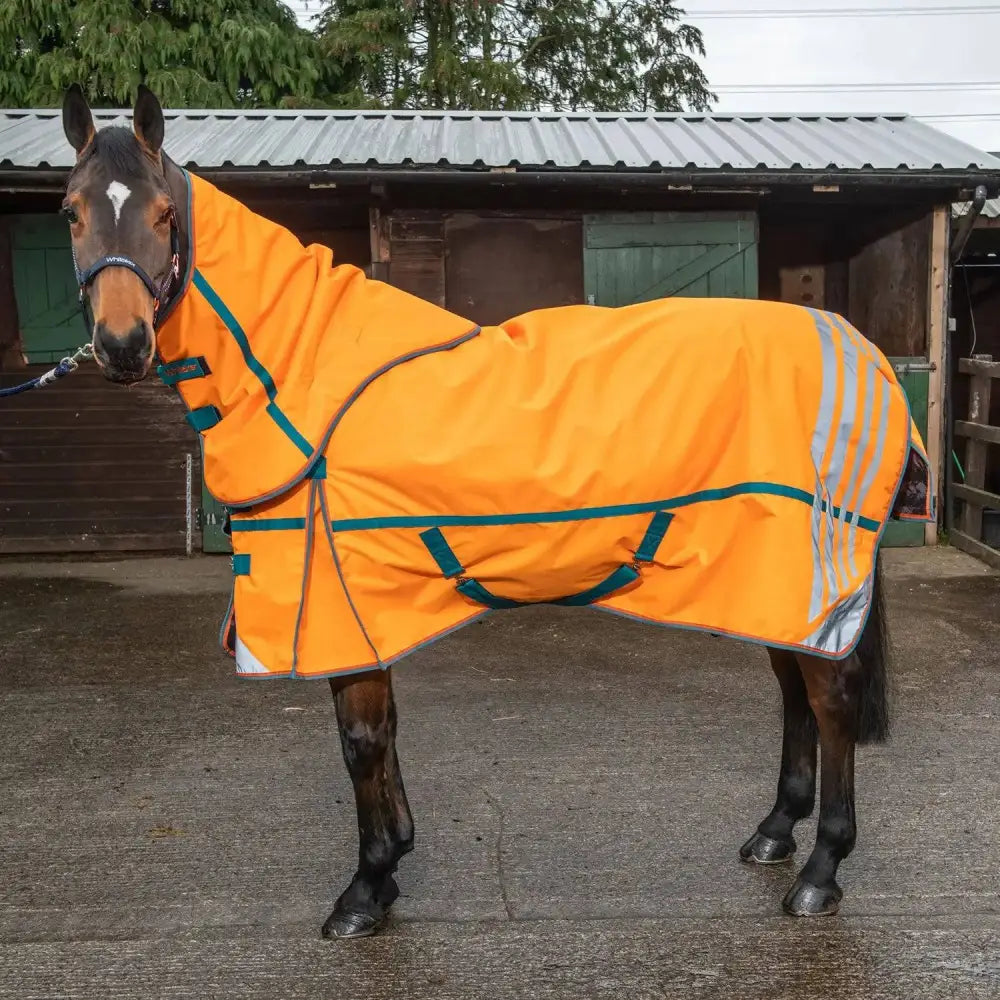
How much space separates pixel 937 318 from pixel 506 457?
609 cm

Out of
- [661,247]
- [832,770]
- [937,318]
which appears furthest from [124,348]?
[937,318]

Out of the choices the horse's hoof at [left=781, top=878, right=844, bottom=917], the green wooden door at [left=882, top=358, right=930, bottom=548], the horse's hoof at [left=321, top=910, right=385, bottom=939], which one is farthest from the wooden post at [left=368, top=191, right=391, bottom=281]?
the horse's hoof at [left=781, top=878, right=844, bottom=917]

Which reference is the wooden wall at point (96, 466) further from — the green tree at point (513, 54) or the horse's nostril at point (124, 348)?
the green tree at point (513, 54)

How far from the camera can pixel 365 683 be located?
244cm

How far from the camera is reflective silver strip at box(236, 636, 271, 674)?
7.67 ft

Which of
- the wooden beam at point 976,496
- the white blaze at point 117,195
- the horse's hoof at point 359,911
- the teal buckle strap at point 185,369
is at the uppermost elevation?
the white blaze at point 117,195

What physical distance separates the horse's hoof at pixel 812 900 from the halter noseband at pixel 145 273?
2.02 metres

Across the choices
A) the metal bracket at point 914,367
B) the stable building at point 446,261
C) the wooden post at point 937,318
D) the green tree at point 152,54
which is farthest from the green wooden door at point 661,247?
the green tree at point 152,54

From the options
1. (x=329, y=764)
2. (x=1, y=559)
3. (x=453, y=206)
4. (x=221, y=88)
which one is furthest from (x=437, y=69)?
(x=329, y=764)

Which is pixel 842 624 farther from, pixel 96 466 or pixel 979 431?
pixel 96 466

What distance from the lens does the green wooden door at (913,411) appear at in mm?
7344

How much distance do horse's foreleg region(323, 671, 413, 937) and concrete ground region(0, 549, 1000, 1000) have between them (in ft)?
0.25

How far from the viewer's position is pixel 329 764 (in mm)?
3512

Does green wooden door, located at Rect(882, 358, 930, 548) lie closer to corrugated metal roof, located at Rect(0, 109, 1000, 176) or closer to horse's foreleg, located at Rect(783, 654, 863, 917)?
corrugated metal roof, located at Rect(0, 109, 1000, 176)
